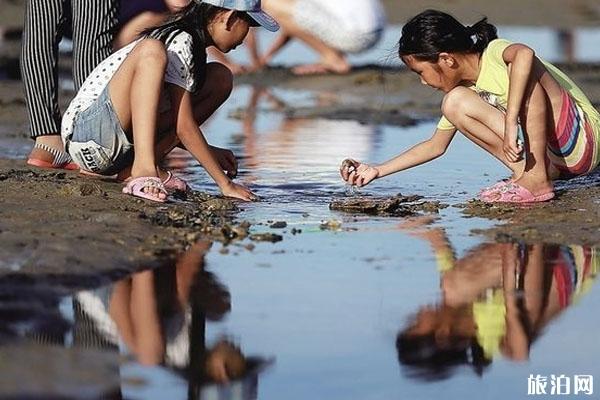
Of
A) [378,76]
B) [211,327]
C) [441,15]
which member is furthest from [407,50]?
[378,76]

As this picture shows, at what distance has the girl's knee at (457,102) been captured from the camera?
602 centimetres

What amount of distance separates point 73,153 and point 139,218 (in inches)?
37.2

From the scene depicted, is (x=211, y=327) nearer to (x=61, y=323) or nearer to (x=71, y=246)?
(x=61, y=323)

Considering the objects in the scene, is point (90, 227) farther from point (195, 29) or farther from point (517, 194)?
point (517, 194)

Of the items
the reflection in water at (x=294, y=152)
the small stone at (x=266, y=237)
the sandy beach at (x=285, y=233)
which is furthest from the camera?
the reflection in water at (x=294, y=152)

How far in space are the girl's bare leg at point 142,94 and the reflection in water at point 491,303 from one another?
1137 mm

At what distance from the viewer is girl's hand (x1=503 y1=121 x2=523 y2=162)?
5820 mm

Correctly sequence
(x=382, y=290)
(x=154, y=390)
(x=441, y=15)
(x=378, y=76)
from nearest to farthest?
(x=154, y=390)
(x=382, y=290)
(x=441, y=15)
(x=378, y=76)

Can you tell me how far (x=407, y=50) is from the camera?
6.04m

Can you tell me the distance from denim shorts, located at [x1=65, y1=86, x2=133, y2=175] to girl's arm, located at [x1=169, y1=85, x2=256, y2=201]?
0.81 ft

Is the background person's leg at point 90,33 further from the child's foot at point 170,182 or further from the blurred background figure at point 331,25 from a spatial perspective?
the blurred background figure at point 331,25

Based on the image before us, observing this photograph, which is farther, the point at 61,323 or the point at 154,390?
the point at 61,323

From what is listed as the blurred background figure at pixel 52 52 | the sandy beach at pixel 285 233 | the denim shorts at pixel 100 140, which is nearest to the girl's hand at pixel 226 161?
the sandy beach at pixel 285 233

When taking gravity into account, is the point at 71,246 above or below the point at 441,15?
below
